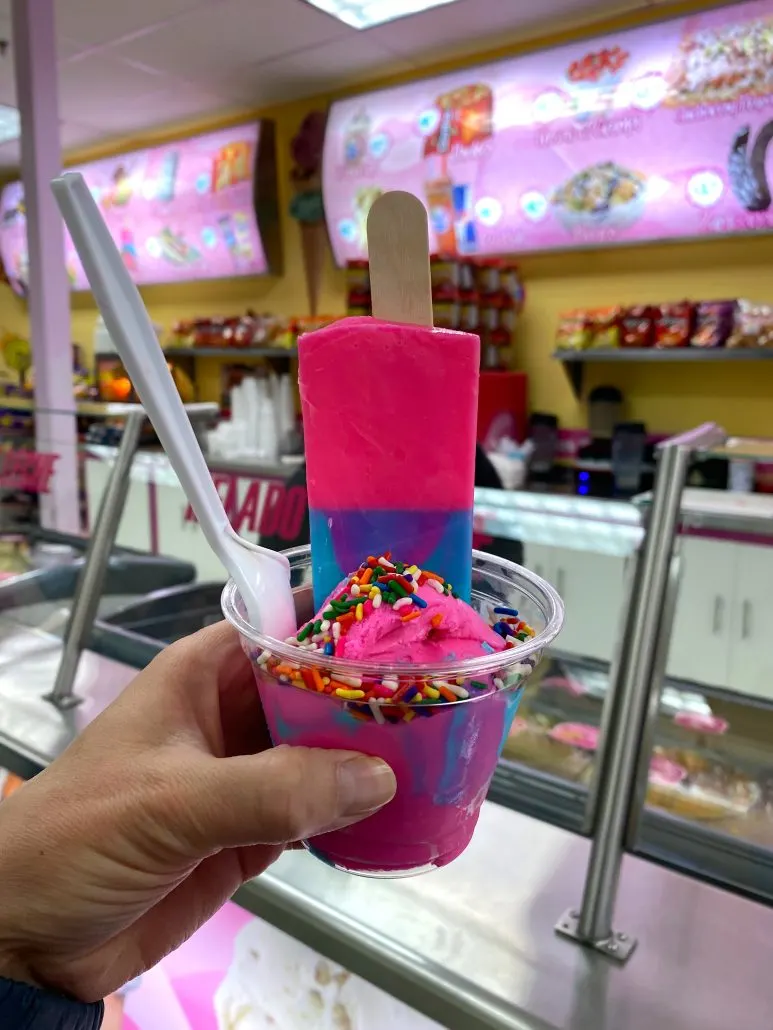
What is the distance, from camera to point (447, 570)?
0.79 m

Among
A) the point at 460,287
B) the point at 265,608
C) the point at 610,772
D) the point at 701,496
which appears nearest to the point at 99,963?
the point at 265,608

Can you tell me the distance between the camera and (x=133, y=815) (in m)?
0.70

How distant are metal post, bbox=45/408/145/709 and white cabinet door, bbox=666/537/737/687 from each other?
4.77ft

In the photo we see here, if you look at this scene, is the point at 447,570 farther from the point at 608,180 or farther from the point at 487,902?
the point at 608,180

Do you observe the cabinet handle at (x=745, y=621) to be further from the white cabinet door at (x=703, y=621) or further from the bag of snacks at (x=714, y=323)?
the bag of snacks at (x=714, y=323)

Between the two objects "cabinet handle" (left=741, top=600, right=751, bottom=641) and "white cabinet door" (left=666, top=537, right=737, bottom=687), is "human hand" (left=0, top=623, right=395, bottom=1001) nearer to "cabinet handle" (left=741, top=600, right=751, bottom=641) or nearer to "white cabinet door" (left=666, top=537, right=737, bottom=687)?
"white cabinet door" (left=666, top=537, right=737, bottom=687)

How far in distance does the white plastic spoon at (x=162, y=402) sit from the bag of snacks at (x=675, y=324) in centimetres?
361

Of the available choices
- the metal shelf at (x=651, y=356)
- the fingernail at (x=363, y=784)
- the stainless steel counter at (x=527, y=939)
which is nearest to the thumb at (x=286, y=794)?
the fingernail at (x=363, y=784)

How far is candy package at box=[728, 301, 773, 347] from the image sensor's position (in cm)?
374

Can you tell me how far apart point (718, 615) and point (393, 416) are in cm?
211

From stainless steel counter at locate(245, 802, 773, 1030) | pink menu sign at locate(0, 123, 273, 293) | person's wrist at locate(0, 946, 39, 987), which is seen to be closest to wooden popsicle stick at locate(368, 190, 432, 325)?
person's wrist at locate(0, 946, 39, 987)

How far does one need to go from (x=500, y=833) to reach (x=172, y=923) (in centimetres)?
62

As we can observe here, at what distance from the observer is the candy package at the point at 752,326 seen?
3.74 m

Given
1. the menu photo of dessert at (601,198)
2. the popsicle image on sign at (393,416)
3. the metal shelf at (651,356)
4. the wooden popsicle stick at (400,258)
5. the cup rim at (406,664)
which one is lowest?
the cup rim at (406,664)
